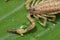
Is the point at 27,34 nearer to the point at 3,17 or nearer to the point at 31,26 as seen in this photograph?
the point at 31,26

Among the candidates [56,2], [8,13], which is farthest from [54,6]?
[8,13]

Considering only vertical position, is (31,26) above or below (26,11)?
below

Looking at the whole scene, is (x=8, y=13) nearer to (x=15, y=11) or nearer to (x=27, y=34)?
(x=15, y=11)

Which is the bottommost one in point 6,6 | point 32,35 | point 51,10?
point 32,35

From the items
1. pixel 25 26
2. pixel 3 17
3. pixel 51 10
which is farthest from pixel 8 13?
pixel 51 10

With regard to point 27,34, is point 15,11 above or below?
above
